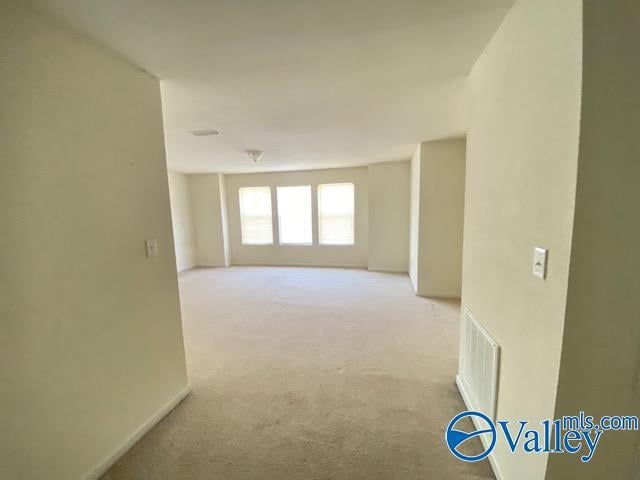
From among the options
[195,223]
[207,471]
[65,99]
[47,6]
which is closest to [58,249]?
[65,99]

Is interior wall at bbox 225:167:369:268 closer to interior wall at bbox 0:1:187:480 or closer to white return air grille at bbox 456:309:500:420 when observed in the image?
white return air grille at bbox 456:309:500:420

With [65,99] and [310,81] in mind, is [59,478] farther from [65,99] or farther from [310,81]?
[310,81]

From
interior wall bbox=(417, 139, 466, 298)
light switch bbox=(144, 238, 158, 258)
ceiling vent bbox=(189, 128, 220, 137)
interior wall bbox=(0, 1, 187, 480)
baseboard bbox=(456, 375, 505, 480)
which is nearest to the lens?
interior wall bbox=(0, 1, 187, 480)

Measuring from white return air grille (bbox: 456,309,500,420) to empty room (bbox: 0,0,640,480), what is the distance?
0.02 metres

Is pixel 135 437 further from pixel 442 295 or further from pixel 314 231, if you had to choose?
pixel 314 231

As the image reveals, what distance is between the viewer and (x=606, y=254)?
2.81 feet

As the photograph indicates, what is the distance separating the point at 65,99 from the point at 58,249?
2.45 feet

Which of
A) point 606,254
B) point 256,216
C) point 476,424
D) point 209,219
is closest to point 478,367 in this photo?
A: point 476,424

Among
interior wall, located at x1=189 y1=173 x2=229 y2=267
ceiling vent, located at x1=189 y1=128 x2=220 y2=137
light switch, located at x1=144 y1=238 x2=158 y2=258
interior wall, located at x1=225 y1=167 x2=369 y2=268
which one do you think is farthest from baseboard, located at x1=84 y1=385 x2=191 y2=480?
interior wall, located at x1=189 y1=173 x2=229 y2=267

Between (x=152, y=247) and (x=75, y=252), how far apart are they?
46cm

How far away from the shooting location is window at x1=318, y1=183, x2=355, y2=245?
20.4 feet

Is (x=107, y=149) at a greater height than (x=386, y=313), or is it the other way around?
(x=107, y=149)

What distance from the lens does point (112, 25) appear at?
4.18ft

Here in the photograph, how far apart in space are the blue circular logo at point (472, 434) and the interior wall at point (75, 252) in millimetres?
1982
